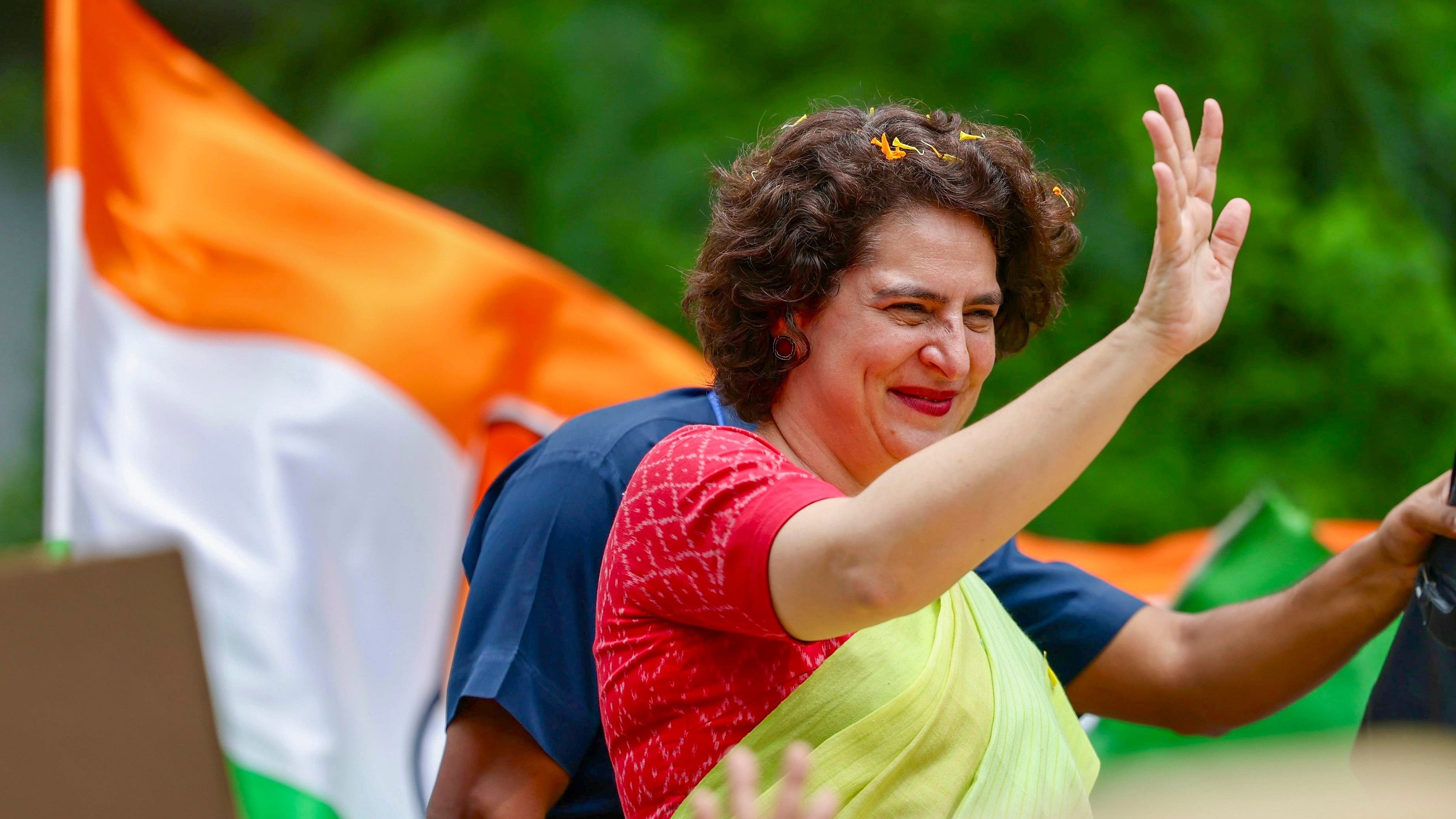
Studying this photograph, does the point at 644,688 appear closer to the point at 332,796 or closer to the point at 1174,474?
the point at 332,796

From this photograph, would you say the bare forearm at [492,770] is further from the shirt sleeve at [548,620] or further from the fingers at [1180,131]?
the fingers at [1180,131]

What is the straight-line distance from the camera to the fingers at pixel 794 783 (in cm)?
100

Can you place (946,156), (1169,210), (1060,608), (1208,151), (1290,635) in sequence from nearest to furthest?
(1169,210) < (1208,151) < (946,156) < (1290,635) < (1060,608)

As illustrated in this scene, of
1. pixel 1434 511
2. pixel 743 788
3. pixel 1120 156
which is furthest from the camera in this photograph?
pixel 1120 156

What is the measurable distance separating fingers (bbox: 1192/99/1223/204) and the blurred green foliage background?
12.5 ft

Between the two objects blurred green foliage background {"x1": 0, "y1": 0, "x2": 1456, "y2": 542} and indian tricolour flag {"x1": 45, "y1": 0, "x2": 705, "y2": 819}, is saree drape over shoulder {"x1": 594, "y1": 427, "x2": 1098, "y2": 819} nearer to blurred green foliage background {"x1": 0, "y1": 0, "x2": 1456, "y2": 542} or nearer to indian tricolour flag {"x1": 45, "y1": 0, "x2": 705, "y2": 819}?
indian tricolour flag {"x1": 45, "y1": 0, "x2": 705, "y2": 819}

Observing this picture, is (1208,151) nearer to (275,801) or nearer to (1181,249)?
(1181,249)

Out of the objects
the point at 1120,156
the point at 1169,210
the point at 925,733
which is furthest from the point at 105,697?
the point at 1120,156

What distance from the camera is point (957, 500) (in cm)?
121

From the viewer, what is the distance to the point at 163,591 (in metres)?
0.86

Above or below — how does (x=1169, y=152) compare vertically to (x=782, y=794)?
above

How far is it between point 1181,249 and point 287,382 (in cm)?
254

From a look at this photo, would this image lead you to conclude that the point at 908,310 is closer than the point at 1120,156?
Yes

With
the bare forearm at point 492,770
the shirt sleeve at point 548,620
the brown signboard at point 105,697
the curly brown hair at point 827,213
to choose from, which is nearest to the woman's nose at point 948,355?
the curly brown hair at point 827,213
